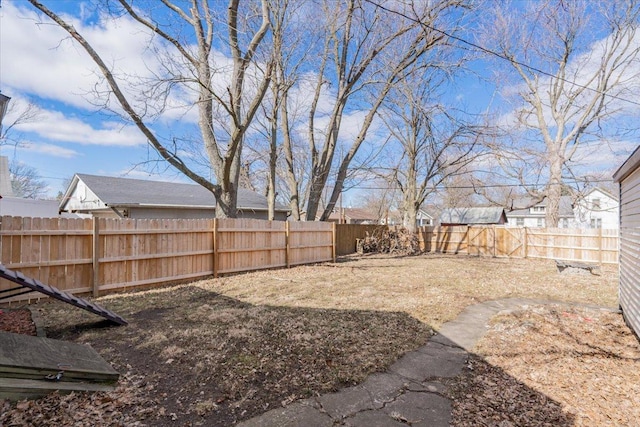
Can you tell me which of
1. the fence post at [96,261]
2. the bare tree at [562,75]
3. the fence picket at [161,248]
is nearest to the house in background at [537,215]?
the bare tree at [562,75]

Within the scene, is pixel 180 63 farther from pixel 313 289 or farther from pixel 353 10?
pixel 353 10

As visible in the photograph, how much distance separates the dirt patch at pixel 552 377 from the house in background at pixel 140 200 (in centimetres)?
1110

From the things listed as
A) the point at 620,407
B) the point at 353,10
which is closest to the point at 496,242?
the point at 353,10

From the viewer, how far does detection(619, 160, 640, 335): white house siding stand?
14.0ft

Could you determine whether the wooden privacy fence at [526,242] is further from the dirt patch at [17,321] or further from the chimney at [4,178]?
the chimney at [4,178]

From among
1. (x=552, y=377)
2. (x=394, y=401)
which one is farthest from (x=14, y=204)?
(x=552, y=377)

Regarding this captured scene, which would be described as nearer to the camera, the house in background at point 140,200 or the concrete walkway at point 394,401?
the concrete walkway at point 394,401

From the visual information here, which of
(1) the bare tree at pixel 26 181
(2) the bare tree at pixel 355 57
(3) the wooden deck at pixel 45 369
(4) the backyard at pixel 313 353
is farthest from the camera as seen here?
(1) the bare tree at pixel 26 181

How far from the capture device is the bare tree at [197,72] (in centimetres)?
701

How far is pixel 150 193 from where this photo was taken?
50.5 ft

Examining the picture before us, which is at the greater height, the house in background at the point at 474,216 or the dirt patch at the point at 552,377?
the house in background at the point at 474,216

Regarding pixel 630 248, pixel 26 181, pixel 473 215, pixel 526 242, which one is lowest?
pixel 526 242

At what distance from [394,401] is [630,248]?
4.61m

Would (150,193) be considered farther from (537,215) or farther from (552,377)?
→ (537,215)
